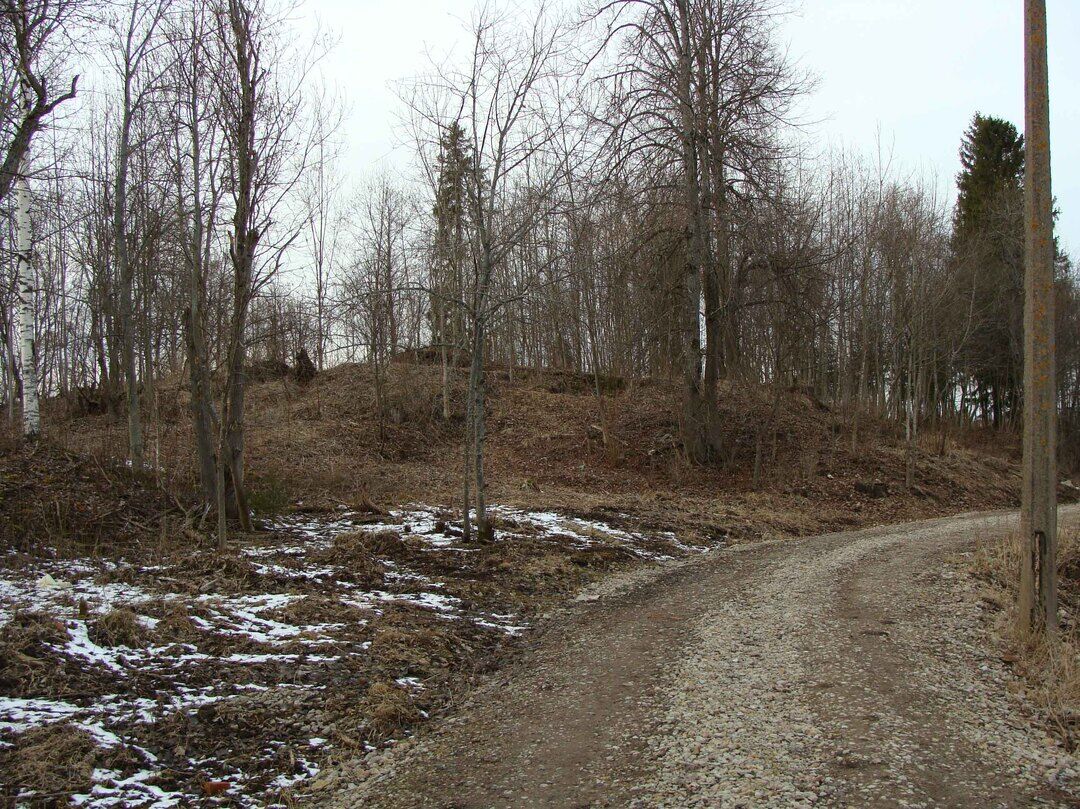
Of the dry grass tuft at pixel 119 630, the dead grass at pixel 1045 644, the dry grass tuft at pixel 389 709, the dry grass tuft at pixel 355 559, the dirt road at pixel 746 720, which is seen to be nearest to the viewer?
the dirt road at pixel 746 720

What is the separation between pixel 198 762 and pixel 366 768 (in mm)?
997

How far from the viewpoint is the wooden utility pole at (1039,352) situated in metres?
6.17

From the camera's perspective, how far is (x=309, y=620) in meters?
6.80

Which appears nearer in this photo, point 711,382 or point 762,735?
point 762,735

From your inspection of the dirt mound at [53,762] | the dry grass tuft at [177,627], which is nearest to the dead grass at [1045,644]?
the dirt mound at [53,762]

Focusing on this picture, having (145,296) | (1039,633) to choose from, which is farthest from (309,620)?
(145,296)

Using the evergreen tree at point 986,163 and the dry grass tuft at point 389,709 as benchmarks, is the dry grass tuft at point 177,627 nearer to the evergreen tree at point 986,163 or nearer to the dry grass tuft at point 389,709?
the dry grass tuft at point 389,709

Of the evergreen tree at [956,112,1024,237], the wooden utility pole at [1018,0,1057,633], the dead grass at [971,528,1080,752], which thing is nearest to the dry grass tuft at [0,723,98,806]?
the dead grass at [971,528,1080,752]

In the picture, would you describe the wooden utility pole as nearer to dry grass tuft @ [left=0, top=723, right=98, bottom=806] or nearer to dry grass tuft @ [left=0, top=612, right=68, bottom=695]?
dry grass tuft @ [left=0, top=723, right=98, bottom=806]

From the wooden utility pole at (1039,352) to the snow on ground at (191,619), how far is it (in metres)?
→ 4.88

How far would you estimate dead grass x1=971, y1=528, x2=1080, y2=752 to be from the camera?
4.66m

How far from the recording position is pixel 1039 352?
618cm

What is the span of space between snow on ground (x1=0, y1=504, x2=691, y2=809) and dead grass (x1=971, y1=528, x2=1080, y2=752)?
176 inches

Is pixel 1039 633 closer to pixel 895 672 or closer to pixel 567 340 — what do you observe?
pixel 895 672
